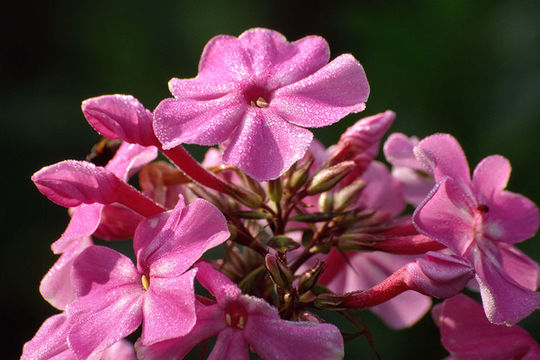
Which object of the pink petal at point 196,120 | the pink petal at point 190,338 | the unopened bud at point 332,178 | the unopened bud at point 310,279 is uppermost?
the pink petal at point 196,120

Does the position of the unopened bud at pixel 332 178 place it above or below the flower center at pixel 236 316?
above

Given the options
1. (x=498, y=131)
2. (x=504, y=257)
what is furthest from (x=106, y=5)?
(x=504, y=257)

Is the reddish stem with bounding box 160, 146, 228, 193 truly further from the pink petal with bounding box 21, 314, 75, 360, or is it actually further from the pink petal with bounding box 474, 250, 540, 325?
the pink petal with bounding box 474, 250, 540, 325

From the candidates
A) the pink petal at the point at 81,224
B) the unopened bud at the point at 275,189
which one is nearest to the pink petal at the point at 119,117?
the pink petal at the point at 81,224

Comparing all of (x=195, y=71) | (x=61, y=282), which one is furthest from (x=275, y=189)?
(x=195, y=71)

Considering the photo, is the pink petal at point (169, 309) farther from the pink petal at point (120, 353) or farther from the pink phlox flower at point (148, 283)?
the pink petal at point (120, 353)
